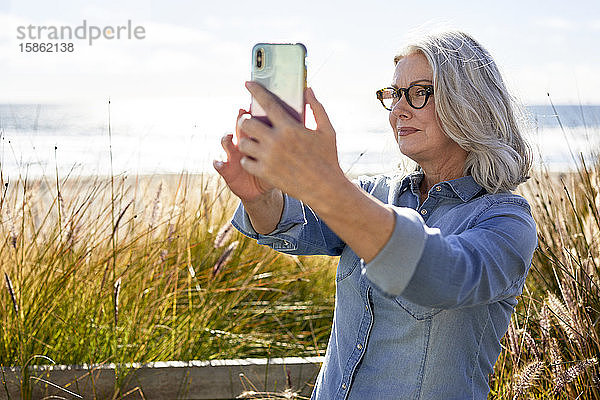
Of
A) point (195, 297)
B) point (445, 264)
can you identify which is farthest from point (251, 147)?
point (195, 297)

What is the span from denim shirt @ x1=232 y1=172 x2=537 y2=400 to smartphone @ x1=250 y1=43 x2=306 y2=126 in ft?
1.29

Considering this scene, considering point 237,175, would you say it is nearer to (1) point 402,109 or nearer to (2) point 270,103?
(2) point 270,103

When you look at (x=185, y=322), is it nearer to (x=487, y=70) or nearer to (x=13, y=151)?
(x=13, y=151)

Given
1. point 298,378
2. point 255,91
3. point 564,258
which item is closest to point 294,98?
point 255,91

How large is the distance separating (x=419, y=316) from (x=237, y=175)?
0.53 m

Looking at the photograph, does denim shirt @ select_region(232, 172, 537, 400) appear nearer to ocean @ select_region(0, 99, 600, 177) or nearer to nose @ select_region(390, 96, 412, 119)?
nose @ select_region(390, 96, 412, 119)

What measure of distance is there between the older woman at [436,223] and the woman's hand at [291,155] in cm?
26

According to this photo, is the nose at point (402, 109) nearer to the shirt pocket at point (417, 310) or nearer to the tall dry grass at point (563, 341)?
the shirt pocket at point (417, 310)

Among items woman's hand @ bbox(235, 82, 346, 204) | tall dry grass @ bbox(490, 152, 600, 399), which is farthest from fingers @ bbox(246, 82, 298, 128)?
tall dry grass @ bbox(490, 152, 600, 399)

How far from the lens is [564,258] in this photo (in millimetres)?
2746

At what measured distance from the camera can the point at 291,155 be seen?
0.99 meters

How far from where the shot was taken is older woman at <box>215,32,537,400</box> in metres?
1.38

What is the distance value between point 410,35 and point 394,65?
124 millimetres

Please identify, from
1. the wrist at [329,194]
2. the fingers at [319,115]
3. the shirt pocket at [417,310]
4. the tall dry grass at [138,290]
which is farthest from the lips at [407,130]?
the tall dry grass at [138,290]
